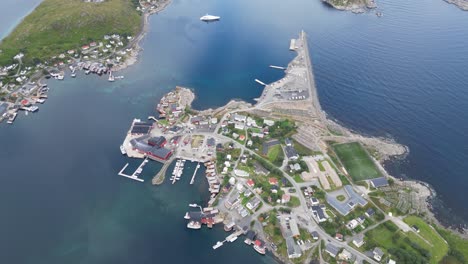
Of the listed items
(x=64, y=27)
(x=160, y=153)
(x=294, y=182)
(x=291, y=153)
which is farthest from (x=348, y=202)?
(x=64, y=27)

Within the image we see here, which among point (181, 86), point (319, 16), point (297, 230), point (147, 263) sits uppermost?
point (319, 16)

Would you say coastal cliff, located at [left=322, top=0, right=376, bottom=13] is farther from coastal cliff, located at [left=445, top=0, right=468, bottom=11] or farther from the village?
the village

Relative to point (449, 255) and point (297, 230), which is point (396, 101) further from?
point (297, 230)

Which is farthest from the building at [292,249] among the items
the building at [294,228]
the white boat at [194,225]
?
the white boat at [194,225]

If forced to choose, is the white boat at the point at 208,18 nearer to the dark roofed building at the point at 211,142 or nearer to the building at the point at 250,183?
the dark roofed building at the point at 211,142

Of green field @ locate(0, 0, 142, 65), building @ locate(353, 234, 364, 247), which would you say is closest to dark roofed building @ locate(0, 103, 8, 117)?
green field @ locate(0, 0, 142, 65)

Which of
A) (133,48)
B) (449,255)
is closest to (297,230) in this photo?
(449,255)
